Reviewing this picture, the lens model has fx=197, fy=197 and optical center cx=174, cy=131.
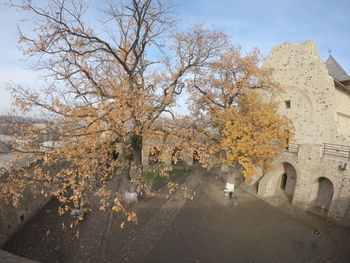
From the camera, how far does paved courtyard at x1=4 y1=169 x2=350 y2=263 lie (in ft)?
25.9

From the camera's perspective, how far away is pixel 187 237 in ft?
29.6

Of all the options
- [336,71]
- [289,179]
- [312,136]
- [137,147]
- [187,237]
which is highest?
[336,71]

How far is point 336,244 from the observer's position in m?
8.91

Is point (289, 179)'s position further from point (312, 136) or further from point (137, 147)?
point (137, 147)

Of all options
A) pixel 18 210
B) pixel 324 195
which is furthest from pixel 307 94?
pixel 18 210

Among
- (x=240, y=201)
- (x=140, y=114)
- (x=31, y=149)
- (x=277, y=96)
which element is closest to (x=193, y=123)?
(x=140, y=114)

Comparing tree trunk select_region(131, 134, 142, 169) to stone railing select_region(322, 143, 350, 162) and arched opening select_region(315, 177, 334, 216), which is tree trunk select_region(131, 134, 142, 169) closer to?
stone railing select_region(322, 143, 350, 162)

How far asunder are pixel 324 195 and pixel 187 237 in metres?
9.58

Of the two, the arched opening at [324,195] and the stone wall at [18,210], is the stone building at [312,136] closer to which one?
the arched opening at [324,195]

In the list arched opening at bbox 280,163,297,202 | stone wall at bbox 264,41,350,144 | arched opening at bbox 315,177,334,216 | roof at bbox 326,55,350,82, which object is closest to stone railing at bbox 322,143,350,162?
stone wall at bbox 264,41,350,144

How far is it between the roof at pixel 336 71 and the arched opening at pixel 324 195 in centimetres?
894

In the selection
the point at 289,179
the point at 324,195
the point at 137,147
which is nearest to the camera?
the point at 137,147

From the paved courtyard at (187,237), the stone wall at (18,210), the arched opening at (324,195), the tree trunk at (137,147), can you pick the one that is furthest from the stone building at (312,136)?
the stone wall at (18,210)

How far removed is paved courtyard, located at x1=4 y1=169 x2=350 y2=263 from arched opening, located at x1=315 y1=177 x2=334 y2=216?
4.95 feet
